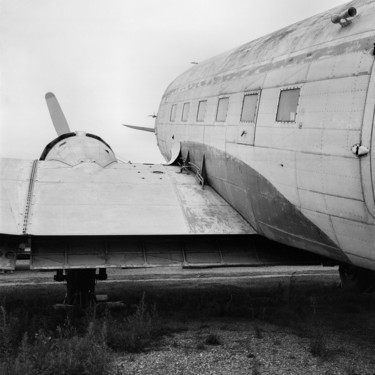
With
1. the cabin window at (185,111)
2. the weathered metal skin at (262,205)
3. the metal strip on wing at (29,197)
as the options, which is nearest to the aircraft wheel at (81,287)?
the metal strip on wing at (29,197)

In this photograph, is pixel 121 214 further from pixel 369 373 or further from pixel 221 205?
pixel 369 373

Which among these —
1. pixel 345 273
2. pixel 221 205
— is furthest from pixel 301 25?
pixel 345 273

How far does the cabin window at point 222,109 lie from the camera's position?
10.4m

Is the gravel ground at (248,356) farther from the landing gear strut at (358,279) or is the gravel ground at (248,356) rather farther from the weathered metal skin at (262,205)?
the landing gear strut at (358,279)

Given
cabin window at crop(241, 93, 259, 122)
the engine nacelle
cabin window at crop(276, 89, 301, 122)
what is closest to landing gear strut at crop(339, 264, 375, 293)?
cabin window at crop(241, 93, 259, 122)

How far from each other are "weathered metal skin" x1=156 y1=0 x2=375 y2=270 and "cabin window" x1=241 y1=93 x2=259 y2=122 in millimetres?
97

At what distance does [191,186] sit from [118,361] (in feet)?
14.3

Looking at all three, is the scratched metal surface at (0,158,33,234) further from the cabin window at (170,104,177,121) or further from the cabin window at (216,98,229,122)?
the cabin window at (170,104,177,121)

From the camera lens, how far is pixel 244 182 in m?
9.43

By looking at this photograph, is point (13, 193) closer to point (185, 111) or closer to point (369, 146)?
point (185, 111)

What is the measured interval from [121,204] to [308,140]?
144 inches

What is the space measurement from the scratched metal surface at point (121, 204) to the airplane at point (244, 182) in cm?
3

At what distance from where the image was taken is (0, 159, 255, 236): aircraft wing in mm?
8953

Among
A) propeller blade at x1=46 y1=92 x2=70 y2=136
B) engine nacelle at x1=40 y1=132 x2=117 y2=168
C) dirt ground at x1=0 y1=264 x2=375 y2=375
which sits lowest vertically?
dirt ground at x1=0 y1=264 x2=375 y2=375
